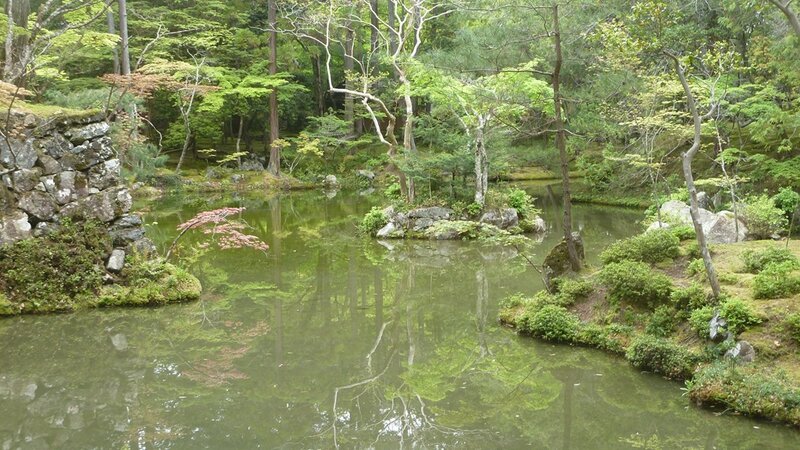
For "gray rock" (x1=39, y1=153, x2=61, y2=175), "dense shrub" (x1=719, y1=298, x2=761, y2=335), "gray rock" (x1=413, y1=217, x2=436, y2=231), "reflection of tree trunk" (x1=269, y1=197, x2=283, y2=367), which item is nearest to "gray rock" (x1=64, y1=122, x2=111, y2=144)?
"gray rock" (x1=39, y1=153, x2=61, y2=175)

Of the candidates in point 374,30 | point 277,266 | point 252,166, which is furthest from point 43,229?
point 374,30

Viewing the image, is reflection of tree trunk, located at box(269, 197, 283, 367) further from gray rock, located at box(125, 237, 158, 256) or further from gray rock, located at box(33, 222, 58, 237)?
gray rock, located at box(33, 222, 58, 237)

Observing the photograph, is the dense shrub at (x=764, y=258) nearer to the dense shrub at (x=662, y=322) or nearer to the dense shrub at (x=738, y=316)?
the dense shrub at (x=738, y=316)

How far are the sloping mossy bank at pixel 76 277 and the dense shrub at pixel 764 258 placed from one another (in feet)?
29.1

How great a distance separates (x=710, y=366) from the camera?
686 centimetres

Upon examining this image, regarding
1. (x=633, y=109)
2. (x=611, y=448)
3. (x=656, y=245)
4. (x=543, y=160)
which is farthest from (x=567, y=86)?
(x=611, y=448)

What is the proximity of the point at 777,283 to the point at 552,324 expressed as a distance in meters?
2.77

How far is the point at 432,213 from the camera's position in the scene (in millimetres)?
17531

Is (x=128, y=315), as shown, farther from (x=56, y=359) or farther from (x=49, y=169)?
(x=49, y=169)

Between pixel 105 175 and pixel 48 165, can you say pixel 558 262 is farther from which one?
pixel 48 165

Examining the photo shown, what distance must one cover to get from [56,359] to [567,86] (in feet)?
68.0

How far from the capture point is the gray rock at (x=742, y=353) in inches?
266

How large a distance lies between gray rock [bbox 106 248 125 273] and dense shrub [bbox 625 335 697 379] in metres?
8.43

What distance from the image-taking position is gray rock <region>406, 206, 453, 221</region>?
17.3 meters
